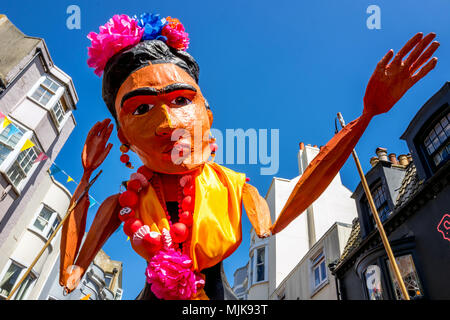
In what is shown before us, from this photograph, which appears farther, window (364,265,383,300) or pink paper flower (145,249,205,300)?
window (364,265,383,300)

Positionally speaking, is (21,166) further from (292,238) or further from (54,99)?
(292,238)

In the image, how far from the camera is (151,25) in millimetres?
2895

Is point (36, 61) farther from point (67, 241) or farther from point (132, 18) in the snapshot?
point (67, 241)

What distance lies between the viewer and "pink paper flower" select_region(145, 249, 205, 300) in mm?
1899

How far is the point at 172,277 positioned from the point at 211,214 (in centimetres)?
48

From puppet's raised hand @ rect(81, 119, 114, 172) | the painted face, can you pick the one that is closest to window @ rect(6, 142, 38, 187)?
puppet's raised hand @ rect(81, 119, 114, 172)

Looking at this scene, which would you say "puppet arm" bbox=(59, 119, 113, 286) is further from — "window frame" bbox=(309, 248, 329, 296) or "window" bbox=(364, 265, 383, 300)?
"window frame" bbox=(309, 248, 329, 296)

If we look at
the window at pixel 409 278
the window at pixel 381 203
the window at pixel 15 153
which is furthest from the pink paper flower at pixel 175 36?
the window at pixel 15 153

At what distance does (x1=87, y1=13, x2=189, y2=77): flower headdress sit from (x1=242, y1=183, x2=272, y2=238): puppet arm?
1.43 meters

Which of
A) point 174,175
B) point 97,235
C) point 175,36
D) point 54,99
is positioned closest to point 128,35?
point 175,36

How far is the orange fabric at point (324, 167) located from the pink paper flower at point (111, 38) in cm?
179

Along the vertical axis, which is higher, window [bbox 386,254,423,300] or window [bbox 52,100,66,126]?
window [bbox 52,100,66,126]
